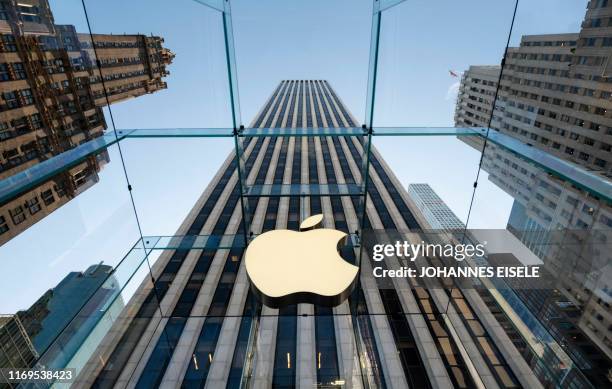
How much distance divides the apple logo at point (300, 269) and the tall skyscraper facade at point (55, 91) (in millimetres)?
2189

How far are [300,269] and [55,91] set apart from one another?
5494 mm

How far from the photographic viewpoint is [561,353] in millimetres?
4566

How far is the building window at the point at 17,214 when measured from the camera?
6.86ft

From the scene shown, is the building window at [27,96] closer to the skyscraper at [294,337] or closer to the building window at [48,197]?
the building window at [48,197]

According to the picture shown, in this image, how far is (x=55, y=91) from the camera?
438cm

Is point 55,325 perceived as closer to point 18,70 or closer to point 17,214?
point 17,214

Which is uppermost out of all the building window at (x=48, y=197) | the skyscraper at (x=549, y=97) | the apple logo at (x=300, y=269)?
the skyscraper at (x=549, y=97)

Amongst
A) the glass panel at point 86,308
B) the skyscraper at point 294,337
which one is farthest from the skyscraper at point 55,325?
the skyscraper at point 294,337

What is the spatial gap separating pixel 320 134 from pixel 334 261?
1.93 metres

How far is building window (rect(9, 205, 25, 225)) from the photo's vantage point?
209 cm

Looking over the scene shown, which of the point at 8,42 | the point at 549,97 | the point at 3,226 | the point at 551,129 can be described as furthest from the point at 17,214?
the point at 549,97

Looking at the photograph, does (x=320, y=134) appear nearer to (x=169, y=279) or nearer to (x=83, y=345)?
(x=83, y=345)

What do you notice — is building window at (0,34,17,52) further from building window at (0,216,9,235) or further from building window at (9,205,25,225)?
building window at (0,216,9,235)

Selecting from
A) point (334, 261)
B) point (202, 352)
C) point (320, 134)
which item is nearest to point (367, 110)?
Answer: point (320, 134)
